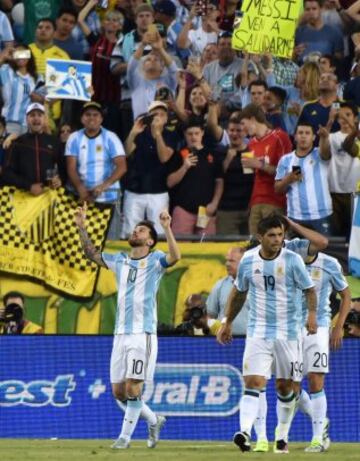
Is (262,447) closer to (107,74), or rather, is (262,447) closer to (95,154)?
(95,154)

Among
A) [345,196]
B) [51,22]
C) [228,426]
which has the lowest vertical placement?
[228,426]

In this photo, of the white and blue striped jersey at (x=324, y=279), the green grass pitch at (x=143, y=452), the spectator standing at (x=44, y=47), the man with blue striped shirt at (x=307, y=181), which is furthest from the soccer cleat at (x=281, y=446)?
the spectator standing at (x=44, y=47)

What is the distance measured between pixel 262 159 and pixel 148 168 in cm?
162

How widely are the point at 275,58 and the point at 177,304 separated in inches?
167

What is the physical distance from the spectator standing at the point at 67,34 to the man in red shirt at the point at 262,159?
351 centimetres

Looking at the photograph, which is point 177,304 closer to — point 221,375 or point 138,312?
point 221,375

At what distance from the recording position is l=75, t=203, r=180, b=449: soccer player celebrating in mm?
15734

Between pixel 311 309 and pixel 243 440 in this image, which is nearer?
pixel 243 440

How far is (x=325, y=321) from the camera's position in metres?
16.0

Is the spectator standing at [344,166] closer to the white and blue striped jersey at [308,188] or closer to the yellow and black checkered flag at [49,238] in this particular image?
the white and blue striped jersey at [308,188]

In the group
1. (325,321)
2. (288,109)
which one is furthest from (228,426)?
(288,109)

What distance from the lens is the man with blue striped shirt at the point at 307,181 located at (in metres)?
19.6

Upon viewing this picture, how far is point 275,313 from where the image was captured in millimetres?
14570

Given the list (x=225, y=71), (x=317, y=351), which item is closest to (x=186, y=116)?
(x=225, y=71)
